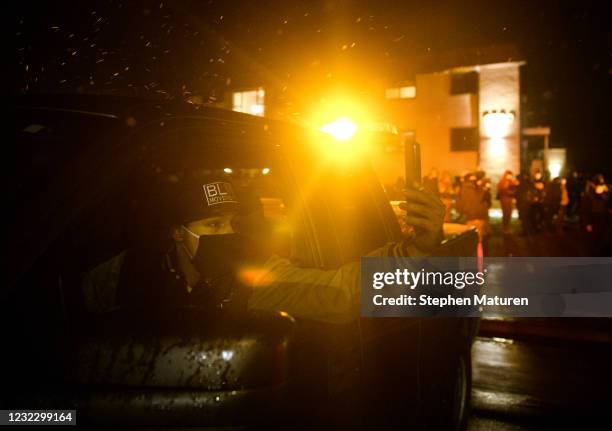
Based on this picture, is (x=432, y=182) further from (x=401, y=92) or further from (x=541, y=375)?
(x=401, y=92)

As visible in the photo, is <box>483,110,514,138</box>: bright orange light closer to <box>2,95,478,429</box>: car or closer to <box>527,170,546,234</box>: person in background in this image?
<box>527,170,546,234</box>: person in background

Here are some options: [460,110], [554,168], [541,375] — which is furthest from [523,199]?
[554,168]

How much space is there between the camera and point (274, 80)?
8.77 meters

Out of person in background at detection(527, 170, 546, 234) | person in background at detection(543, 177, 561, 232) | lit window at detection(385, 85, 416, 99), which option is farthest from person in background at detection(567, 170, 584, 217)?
lit window at detection(385, 85, 416, 99)

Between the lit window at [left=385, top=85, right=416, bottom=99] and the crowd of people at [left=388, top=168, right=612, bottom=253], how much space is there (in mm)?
9500

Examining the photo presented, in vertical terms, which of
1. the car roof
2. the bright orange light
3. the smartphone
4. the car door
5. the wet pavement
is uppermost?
the bright orange light

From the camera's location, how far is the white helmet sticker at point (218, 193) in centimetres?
210

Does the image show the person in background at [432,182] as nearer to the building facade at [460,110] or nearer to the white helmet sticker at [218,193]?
the building facade at [460,110]

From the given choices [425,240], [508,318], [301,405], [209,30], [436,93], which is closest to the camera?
[301,405]

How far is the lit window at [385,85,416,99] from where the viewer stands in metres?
26.1

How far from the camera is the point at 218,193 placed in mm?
2121

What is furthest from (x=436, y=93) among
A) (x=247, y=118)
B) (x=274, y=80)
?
(x=247, y=118)

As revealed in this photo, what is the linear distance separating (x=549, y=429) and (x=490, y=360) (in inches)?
63.6

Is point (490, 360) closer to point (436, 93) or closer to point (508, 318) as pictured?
point (508, 318)
